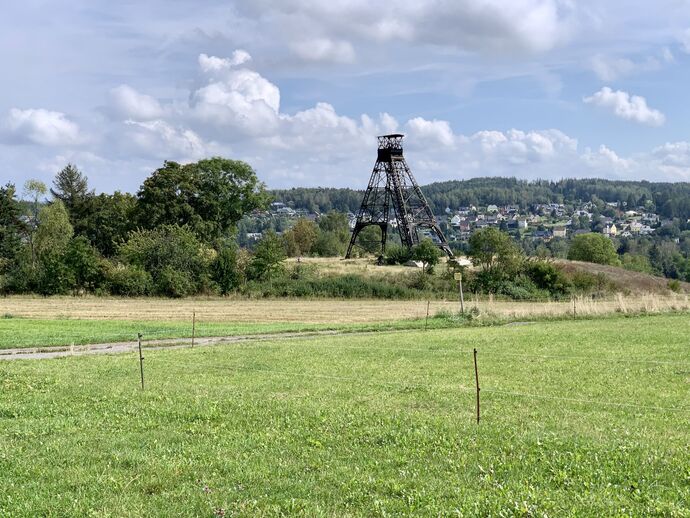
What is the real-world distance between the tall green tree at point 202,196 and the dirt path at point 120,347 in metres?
46.0

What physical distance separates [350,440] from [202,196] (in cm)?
7362

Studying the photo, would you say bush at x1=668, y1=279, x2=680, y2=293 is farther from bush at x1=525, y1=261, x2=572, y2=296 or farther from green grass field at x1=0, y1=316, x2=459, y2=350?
green grass field at x1=0, y1=316, x2=459, y2=350

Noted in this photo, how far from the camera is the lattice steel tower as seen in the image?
97438 millimetres

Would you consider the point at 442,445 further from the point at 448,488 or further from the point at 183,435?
the point at 183,435

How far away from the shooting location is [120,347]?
3005cm

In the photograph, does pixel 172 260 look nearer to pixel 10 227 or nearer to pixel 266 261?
pixel 266 261

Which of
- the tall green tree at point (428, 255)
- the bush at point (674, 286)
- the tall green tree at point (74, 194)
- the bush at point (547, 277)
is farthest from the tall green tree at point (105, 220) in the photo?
the bush at point (674, 286)

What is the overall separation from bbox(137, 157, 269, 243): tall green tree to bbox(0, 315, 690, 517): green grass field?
60.4m

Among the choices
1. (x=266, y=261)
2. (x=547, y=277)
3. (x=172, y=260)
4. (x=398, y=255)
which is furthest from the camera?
(x=398, y=255)

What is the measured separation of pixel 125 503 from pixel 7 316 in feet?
142

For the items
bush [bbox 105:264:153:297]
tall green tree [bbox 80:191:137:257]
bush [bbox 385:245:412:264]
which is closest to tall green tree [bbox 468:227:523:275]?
bush [bbox 385:245:412:264]

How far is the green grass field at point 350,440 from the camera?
311 inches

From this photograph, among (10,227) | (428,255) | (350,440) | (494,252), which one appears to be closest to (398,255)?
(428,255)

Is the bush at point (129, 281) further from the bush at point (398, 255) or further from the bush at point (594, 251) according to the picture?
the bush at point (594, 251)
